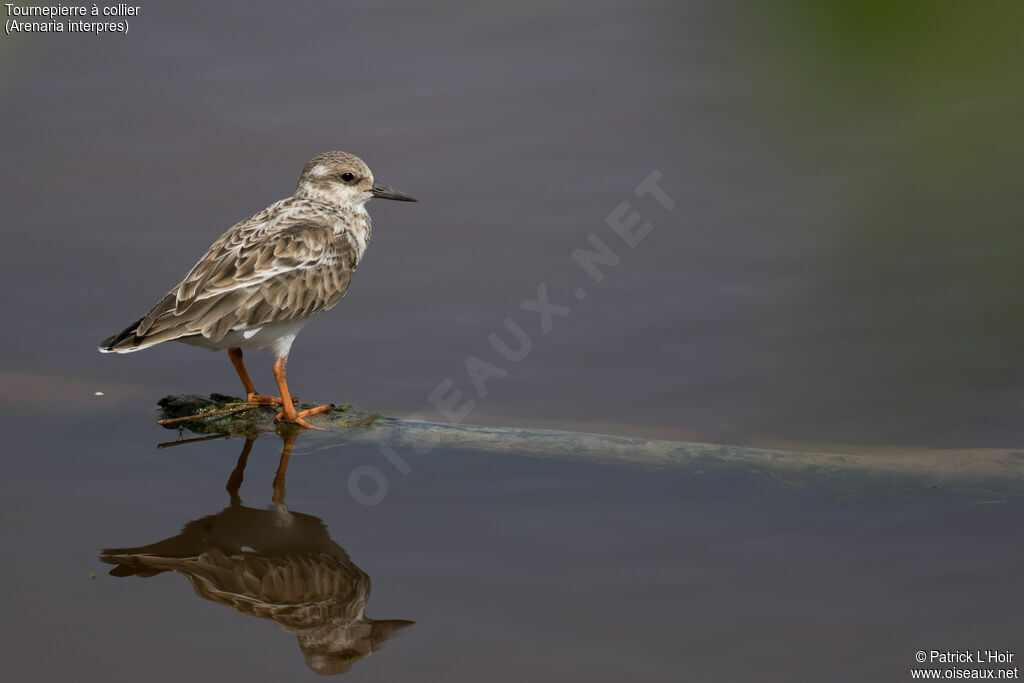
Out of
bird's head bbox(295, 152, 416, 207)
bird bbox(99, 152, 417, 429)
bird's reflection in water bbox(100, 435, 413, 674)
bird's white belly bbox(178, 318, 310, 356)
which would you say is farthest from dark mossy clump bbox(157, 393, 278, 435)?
bird's head bbox(295, 152, 416, 207)

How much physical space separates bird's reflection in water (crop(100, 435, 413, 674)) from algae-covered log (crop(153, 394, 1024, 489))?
666mm

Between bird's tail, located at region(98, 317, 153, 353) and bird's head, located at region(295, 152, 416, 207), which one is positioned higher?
bird's head, located at region(295, 152, 416, 207)

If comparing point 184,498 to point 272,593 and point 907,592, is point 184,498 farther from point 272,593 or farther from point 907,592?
point 907,592

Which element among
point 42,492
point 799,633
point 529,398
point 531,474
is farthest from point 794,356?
point 42,492

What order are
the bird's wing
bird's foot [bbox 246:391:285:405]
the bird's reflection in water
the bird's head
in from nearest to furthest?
1. the bird's reflection in water
2. the bird's wing
3. bird's foot [bbox 246:391:285:405]
4. the bird's head

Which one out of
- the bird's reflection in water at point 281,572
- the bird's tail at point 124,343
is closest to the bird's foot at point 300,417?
the bird's reflection in water at point 281,572

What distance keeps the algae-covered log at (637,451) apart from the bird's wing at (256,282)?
580 millimetres

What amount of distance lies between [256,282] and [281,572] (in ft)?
6.71

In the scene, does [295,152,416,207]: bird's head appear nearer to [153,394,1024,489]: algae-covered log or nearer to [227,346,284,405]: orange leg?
[227,346,284,405]: orange leg

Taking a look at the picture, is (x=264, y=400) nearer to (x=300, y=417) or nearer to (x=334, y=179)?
(x=300, y=417)

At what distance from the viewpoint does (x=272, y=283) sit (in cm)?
641

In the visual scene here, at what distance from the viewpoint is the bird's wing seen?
611 centimetres

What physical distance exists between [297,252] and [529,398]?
2247 mm

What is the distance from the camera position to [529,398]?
7.95 metres
